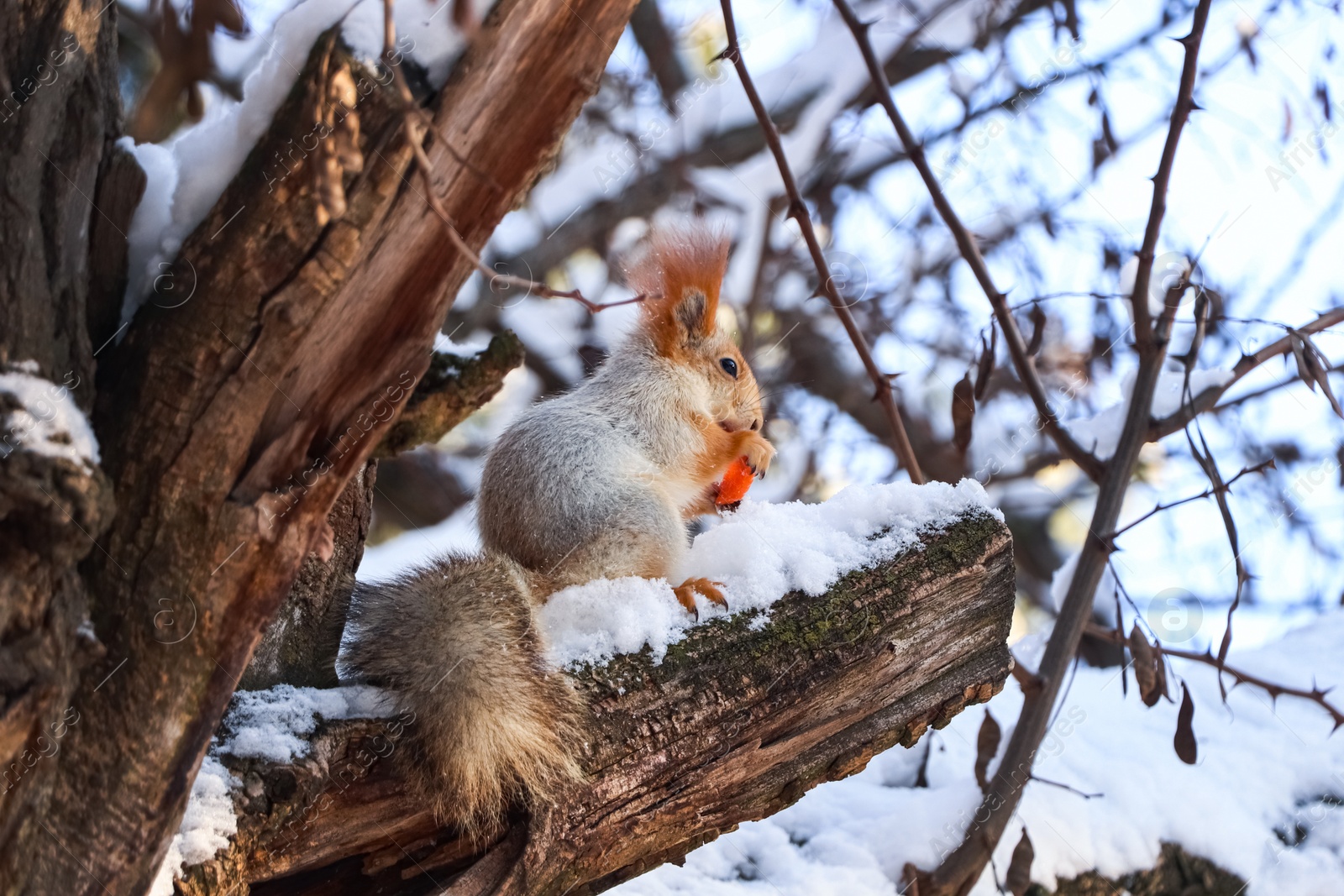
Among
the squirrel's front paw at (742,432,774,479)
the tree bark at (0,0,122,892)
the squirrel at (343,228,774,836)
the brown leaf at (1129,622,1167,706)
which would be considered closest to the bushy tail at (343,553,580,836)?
the squirrel at (343,228,774,836)

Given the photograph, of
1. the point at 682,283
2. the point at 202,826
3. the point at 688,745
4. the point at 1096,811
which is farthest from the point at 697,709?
the point at 1096,811

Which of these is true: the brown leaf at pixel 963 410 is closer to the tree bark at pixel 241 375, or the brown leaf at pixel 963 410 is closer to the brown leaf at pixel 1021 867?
the brown leaf at pixel 1021 867

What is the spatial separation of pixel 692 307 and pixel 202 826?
130 centimetres

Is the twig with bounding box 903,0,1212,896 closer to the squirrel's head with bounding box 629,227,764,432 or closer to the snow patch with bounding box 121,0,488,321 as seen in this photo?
the squirrel's head with bounding box 629,227,764,432

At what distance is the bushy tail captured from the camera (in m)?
1.17

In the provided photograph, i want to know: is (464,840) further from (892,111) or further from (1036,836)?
(892,111)

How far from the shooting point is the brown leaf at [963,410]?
Answer: 5.88ft

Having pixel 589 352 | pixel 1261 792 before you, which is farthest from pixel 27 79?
pixel 1261 792

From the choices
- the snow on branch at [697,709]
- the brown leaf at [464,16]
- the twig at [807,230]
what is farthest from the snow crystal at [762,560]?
the brown leaf at [464,16]

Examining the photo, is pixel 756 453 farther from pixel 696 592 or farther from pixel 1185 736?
pixel 1185 736

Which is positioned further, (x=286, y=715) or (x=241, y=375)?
(x=286, y=715)

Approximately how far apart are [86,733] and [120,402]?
0.28 meters

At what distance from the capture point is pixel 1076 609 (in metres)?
1.88

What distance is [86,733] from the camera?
2.94 ft
